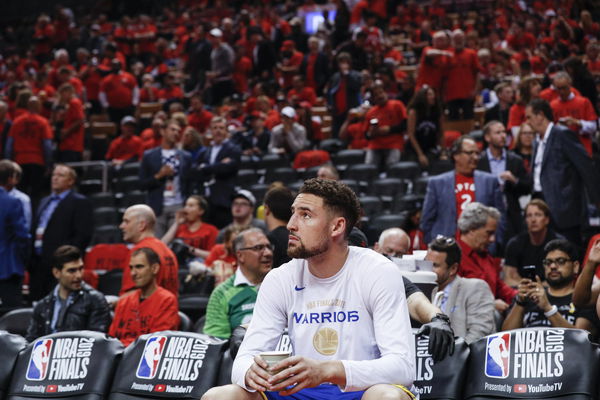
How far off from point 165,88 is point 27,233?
8686 millimetres

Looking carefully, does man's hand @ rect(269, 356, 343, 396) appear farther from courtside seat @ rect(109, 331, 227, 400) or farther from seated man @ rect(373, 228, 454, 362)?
courtside seat @ rect(109, 331, 227, 400)

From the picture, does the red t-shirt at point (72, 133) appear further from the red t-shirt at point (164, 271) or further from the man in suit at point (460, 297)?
the man in suit at point (460, 297)

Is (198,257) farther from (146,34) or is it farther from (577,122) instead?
(146,34)

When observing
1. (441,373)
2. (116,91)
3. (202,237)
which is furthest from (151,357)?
(116,91)

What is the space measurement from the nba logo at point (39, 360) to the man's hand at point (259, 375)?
2339 millimetres

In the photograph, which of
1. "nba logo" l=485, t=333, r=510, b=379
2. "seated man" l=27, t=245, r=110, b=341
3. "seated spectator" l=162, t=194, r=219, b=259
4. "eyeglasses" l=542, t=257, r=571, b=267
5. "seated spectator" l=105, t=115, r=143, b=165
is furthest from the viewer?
"seated spectator" l=105, t=115, r=143, b=165

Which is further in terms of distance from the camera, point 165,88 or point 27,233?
point 165,88

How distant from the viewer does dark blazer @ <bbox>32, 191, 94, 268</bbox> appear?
377 inches

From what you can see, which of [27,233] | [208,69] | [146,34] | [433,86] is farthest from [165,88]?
[27,233]

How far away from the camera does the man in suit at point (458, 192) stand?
777cm

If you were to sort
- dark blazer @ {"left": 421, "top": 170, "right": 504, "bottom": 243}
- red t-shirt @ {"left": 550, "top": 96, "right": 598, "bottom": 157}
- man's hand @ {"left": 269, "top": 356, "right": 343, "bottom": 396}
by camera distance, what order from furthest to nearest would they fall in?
red t-shirt @ {"left": 550, "top": 96, "right": 598, "bottom": 157} < dark blazer @ {"left": 421, "top": 170, "right": 504, "bottom": 243} < man's hand @ {"left": 269, "top": 356, "right": 343, "bottom": 396}

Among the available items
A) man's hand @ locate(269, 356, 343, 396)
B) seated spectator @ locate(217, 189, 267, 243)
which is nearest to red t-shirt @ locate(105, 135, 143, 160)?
seated spectator @ locate(217, 189, 267, 243)

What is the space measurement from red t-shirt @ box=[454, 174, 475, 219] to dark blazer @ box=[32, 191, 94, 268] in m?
3.80

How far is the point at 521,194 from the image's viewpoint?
346 inches
